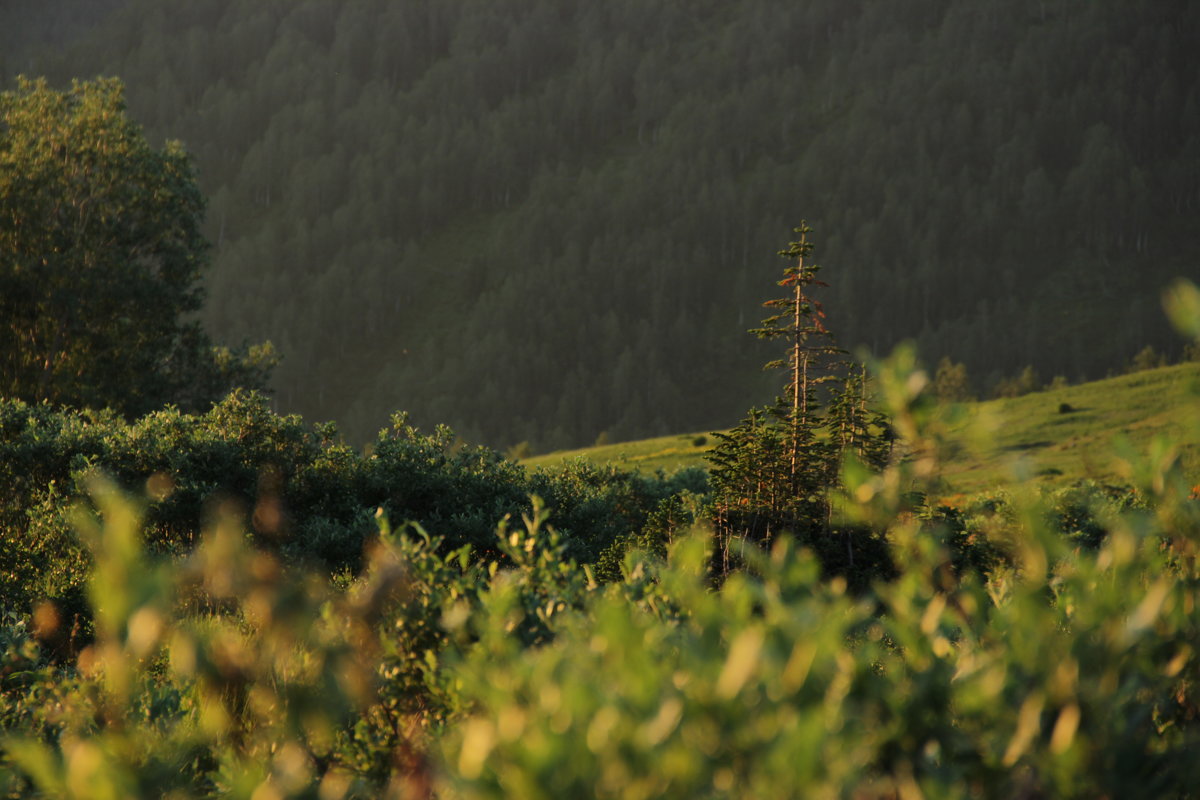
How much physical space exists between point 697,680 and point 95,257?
107ft

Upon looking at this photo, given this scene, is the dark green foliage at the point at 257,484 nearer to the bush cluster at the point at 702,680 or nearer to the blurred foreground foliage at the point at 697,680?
the blurred foreground foliage at the point at 697,680

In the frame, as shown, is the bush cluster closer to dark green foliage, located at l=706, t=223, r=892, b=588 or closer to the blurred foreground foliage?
the blurred foreground foliage

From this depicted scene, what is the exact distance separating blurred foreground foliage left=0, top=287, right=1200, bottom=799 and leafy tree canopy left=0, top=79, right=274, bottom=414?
28080 mm

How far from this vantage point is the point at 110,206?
30312 millimetres

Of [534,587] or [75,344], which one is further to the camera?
[75,344]

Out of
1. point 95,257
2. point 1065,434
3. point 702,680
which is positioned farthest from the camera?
point 1065,434

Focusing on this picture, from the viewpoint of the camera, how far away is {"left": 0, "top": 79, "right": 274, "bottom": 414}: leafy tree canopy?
28.5 meters

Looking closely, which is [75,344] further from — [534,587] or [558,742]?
[558,742]

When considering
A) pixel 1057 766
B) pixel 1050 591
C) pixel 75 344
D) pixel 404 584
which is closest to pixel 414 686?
pixel 404 584

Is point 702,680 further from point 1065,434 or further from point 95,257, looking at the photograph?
point 1065,434

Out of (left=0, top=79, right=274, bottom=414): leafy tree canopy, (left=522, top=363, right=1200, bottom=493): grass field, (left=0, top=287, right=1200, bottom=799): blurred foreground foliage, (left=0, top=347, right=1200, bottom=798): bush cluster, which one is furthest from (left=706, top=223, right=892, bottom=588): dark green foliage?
(left=522, top=363, right=1200, bottom=493): grass field

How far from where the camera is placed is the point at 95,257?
29.4 metres

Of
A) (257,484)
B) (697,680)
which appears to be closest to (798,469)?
(257,484)

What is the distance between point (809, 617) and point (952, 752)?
2.62ft
